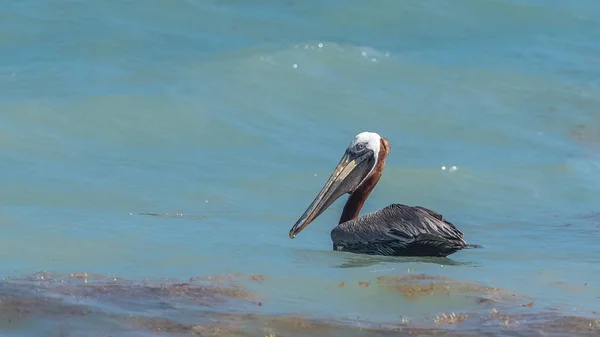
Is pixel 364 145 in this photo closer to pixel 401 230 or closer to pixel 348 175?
pixel 348 175

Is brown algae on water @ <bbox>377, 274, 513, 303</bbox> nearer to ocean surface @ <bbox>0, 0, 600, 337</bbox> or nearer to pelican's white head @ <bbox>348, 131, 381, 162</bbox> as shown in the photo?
ocean surface @ <bbox>0, 0, 600, 337</bbox>

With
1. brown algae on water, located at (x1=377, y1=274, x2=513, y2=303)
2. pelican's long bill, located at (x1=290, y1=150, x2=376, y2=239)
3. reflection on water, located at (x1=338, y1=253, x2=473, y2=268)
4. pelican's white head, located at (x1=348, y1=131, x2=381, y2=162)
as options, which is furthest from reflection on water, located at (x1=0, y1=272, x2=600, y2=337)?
pelican's white head, located at (x1=348, y1=131, x2=381, y2=162)

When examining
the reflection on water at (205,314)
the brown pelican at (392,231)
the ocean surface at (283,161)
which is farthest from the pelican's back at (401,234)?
the reflection on water at (205,314)

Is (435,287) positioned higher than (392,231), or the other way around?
(392,231)

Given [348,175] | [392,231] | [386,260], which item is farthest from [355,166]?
[386,260]

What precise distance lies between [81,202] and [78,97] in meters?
3.95

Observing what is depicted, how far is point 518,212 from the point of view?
11.2 metres

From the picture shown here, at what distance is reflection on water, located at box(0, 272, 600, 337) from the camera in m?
6.07

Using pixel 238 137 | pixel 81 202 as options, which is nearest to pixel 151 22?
pixel 238 137

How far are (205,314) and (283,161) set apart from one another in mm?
6410

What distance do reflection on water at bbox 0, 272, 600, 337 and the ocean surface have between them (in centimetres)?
2

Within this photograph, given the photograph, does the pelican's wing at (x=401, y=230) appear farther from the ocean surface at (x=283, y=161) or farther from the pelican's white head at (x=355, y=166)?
the pelican's white head at (x=355, y=166)

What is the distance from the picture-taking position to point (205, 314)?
20.9 ft

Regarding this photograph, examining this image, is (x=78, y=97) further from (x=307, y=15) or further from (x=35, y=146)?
(x=307, y=15)
